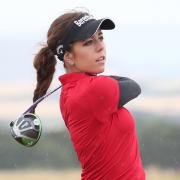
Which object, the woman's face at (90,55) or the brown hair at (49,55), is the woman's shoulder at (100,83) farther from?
the brown hair at (49,55)

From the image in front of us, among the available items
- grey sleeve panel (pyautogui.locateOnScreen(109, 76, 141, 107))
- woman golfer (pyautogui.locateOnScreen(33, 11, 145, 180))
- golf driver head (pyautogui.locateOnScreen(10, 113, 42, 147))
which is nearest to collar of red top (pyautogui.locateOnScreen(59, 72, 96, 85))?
woman golfer (pyautogui.locateOnScreen(33, 11, 145, 180))

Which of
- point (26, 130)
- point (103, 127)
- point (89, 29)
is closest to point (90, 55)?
point (89, 29)

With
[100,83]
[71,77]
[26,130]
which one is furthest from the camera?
[26,130]

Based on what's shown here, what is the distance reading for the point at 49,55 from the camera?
320cm

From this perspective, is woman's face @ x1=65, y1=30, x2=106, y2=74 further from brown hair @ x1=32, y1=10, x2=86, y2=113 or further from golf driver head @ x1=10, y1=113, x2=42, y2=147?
golf driver head @ x1=10, y1=113, x2=42, y2=147

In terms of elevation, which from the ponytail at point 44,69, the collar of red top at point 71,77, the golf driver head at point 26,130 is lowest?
the golf driver head at point 26,130

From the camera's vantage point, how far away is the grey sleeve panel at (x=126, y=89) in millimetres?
2932

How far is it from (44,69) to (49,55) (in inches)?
2.4

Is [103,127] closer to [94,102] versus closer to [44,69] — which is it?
[94,102]

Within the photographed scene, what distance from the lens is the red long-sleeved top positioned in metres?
2.90

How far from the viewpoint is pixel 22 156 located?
414 inches

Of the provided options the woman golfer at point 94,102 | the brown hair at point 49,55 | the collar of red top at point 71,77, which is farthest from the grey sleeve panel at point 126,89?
the brown hair at point 49,55

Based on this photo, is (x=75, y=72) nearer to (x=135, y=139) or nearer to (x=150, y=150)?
(x=135, y=139)

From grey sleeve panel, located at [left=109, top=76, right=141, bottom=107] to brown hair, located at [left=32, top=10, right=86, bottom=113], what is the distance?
0.82ft
